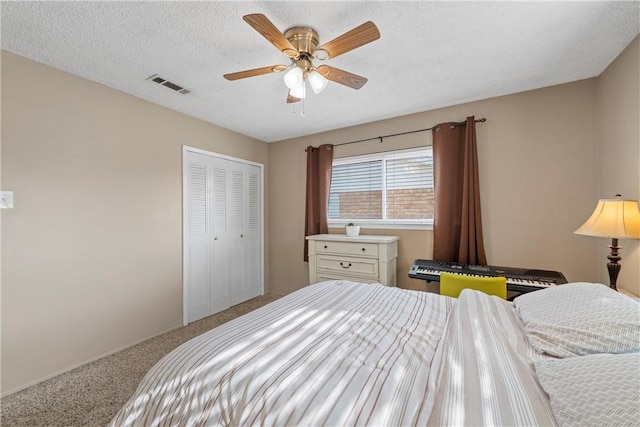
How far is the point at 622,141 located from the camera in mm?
1881

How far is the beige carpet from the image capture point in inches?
64.7

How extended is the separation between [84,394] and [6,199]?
150cm

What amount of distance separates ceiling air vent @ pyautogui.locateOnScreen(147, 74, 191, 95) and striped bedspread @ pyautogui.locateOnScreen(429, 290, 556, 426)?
2.81 m

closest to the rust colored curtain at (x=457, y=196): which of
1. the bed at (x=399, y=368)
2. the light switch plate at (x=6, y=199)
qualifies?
the bed at (x=399, y=368)

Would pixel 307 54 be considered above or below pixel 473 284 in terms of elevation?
above

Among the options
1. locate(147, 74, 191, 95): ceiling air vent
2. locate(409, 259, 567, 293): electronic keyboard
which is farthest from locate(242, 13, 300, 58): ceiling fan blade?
locate(409, 259, 567, 293): electronic keyboard

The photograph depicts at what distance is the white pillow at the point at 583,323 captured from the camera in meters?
0.96

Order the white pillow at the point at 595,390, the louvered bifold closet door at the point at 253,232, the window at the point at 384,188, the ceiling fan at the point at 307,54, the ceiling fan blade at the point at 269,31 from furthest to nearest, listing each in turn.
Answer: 1. the louvered bifold closet door at the point at 253,232
2. the window at the point at 384,188
3. the ceiling fan at the point at 307,54
4. the ceiling fan blade at the point at 269,31
5. the white pillow at the point at 595,390

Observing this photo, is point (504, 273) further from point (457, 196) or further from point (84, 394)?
point (84, 394)

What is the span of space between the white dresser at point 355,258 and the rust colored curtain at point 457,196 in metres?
0.53

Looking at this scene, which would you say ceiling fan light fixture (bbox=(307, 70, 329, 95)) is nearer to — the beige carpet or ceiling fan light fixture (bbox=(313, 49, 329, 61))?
ceiling fan light fixture (bbox=(313, 49, 329, 61))

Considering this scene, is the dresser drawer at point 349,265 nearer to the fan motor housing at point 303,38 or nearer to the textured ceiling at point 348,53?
the textured ceiling at point 348,53

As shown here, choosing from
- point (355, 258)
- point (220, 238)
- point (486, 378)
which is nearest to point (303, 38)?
point (486, 378)

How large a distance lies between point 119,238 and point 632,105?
4194 mm
